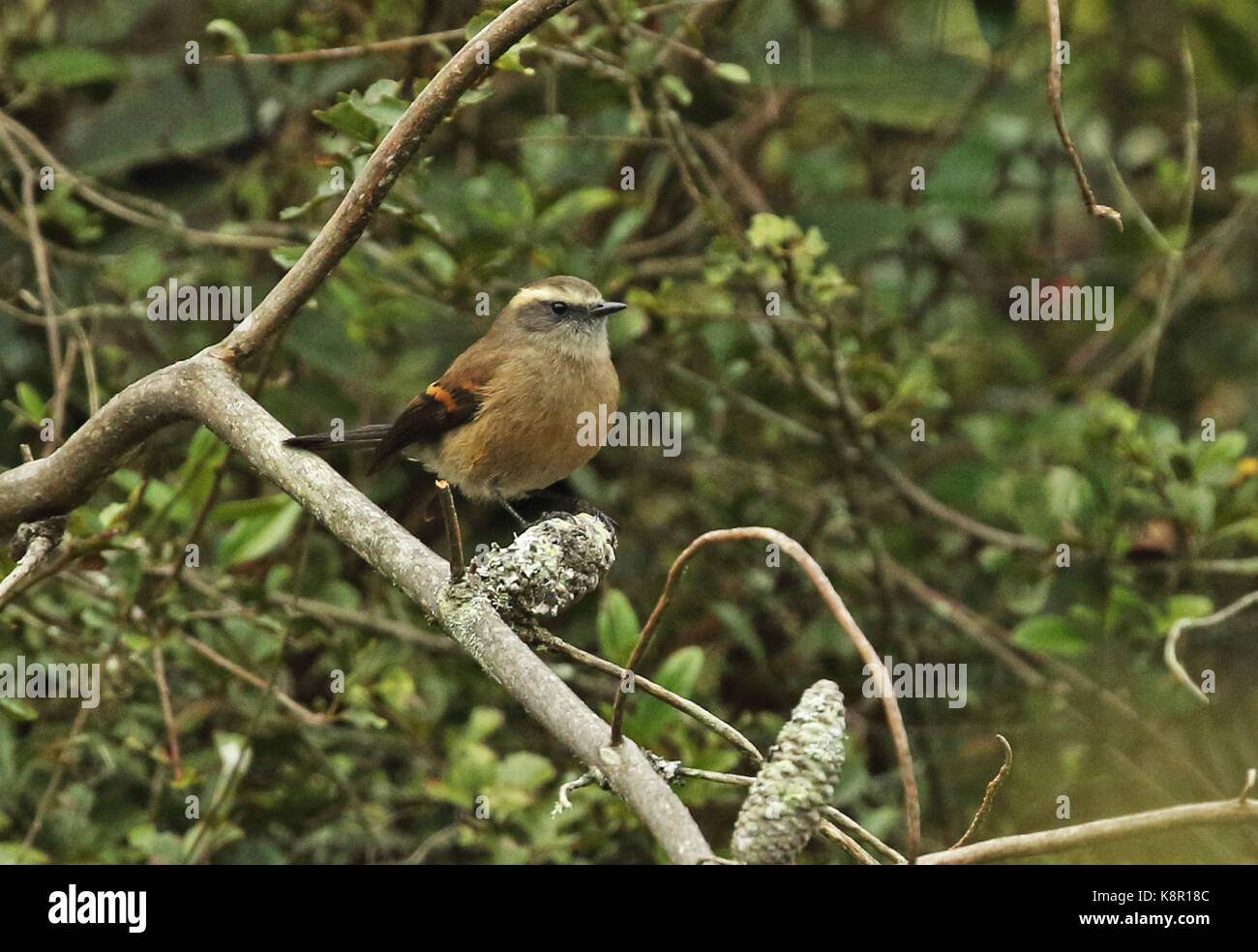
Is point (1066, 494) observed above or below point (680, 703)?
above

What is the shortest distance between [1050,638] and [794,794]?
2.76 meters

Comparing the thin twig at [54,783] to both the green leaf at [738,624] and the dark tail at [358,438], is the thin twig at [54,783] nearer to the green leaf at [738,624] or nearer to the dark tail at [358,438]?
the dark tail at [358,438]

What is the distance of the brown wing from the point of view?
12.0 ft

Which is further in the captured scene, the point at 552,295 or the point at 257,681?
the point at 552,295

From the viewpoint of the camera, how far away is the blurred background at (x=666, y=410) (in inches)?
151

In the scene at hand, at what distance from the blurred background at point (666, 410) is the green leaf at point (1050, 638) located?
13mm

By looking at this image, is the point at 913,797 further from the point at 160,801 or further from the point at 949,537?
the point at 949,537

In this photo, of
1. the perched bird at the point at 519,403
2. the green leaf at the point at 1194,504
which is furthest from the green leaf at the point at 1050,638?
the perched bird at the point at 519,403

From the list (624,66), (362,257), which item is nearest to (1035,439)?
(624,66)

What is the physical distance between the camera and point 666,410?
479 cm

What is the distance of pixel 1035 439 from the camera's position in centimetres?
484

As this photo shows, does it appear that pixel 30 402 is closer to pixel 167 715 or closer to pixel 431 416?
pixel 167 715

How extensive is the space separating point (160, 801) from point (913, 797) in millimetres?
3263

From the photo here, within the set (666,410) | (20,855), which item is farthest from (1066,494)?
(20,855)
